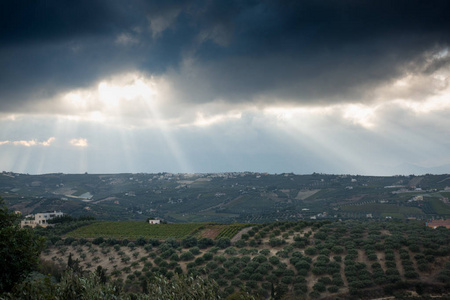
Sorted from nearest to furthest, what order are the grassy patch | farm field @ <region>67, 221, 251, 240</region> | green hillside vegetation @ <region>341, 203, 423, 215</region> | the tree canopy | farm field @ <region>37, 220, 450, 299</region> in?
the tree canopy, farm field @ <region>37, 220, 450, 299</region>, farm field @ <region>67, 221, 251, 240</region>, the grassy patch, green hillside vegetation @ <region>341, 203, 423, 215</region>

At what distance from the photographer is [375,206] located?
7141 inches

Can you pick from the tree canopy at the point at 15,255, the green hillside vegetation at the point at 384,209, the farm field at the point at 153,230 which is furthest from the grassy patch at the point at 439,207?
the tree canopy at the point at 15,255

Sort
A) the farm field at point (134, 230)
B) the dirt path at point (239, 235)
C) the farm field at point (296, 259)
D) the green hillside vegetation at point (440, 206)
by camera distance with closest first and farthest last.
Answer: the farm field at point (296, 259), the dirt path at point (239, 235), the farm field at point (134, 230), the green hillside vegetation at point (440, 206)

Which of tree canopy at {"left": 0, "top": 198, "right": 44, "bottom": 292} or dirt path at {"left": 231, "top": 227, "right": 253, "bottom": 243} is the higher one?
tree canopy at {"left": 0, "top": 198, "right": 44, "bottom": 292}

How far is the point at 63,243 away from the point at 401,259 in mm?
69917

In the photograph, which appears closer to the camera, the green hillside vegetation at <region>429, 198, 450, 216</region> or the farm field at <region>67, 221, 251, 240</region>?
the farm field at <region>67, 221, 251, 240</region>

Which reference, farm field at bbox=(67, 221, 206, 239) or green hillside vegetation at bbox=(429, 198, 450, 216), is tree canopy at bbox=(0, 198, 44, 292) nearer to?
farm field at bbox=(67, 221, 206, 239)

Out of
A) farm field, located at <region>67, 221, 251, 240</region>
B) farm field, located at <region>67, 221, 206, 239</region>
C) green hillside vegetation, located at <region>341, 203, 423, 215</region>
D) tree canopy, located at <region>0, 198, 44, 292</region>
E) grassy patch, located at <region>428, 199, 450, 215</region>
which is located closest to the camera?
tree canopy, located at <region>0, 198, 44, 292</region>

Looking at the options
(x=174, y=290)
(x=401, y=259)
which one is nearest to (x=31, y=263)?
(x=174, y=290)

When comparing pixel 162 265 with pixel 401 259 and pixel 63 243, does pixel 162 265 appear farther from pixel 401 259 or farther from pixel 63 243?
pixel 401 259

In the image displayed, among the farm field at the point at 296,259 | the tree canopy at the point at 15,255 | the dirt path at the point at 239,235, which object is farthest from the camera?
the dirt path at the point at 239,235

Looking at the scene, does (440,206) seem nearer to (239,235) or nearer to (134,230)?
(239,235)

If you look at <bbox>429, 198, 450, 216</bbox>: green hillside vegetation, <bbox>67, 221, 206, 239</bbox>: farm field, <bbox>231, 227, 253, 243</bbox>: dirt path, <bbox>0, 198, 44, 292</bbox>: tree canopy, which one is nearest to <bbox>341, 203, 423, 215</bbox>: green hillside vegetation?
<bbox>429, 198, 450, 216</bbox>: green hillside vegetation

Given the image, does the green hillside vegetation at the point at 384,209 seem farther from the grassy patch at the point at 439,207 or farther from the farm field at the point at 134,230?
the farm field at the point at 134,230
